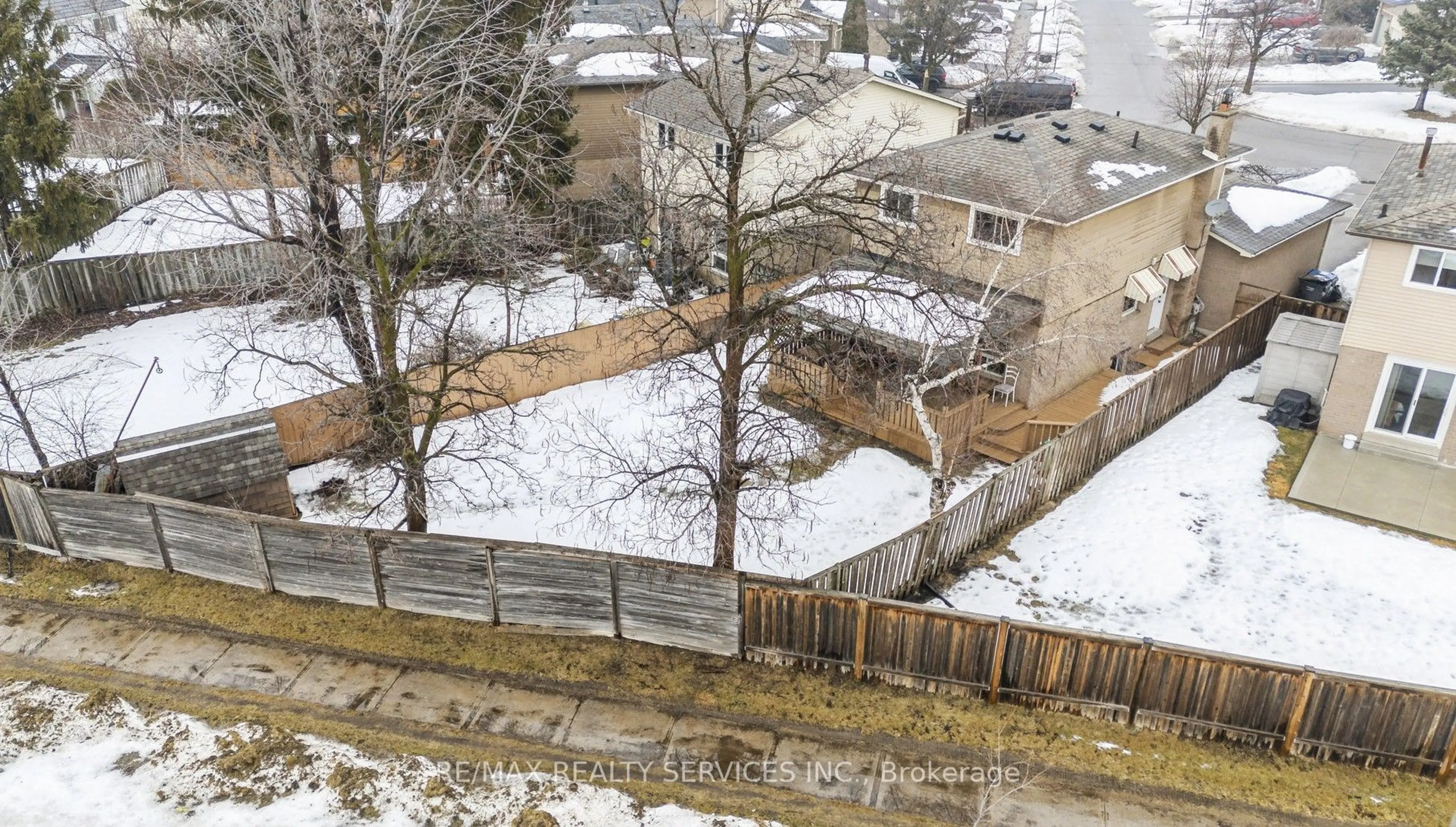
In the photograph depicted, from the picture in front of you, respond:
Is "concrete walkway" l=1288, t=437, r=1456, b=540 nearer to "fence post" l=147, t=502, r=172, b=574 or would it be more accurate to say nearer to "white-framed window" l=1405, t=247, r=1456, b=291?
"white-framed window" l=1405, t=247, r=1456, b=291

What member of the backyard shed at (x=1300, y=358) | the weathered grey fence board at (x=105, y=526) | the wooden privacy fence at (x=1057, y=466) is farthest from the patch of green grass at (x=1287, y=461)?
the weathered grey fence board at (x=105, y=526)

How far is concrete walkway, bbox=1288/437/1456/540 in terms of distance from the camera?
17.1 m

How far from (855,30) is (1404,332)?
40.6 m

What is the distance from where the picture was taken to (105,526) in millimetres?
15031

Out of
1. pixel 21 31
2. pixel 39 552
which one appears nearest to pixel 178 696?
pixel 39 552

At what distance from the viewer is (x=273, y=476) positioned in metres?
16.7

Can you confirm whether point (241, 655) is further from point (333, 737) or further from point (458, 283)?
point (458, 283)

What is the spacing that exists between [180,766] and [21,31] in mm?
17675

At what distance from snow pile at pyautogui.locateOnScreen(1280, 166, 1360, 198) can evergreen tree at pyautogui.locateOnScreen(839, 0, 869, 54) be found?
1041 inches

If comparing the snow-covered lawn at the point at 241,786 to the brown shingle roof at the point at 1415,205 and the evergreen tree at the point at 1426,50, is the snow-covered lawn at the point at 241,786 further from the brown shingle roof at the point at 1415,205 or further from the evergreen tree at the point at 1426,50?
the evergreen tree at the point at 1426,50

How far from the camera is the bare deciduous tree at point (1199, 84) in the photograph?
35.1m

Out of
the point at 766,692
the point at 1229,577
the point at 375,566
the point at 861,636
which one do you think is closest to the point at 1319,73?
the point at 1229,577

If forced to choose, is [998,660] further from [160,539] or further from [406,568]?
[160,539]

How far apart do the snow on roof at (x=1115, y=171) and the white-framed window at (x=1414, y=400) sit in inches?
263
